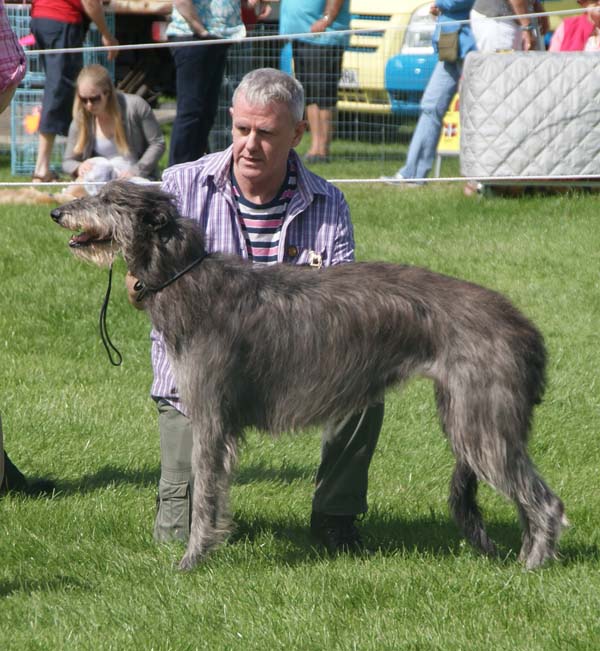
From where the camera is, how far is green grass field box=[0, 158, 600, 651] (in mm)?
4488

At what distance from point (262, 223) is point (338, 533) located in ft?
4.78

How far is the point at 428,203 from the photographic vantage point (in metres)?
11.3

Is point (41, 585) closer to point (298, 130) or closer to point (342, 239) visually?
point (342, 239)

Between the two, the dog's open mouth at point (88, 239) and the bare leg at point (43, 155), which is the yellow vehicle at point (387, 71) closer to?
the bare leg at point (43, 155)

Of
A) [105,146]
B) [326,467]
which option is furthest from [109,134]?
[326,467]

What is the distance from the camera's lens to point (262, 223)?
534 centimetres

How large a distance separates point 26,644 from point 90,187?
676 centimetres

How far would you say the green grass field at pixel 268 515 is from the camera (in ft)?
14.7

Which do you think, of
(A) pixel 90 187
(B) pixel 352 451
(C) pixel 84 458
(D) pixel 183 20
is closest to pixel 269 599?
(B) pixel 352 451

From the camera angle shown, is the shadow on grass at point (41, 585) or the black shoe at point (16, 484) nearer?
the shadow on grass at point (41, 585)

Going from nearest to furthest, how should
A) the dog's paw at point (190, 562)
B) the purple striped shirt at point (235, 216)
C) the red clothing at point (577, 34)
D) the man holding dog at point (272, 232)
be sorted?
the dog's paw at point (190, 562)
the man holding dog at point (272, 232)
the purple striped shirt at point (235, 216)
the red clothing at point (577, 34)

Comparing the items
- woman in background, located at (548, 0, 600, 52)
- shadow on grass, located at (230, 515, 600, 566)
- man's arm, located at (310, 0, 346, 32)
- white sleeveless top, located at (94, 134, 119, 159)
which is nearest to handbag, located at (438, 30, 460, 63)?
woman in background, located at (548, 0, 600, 52)

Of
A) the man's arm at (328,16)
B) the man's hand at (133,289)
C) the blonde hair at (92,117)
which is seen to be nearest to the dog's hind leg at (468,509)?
the man's hand at (133,289)

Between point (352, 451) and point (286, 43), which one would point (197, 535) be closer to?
point (352, 451)
